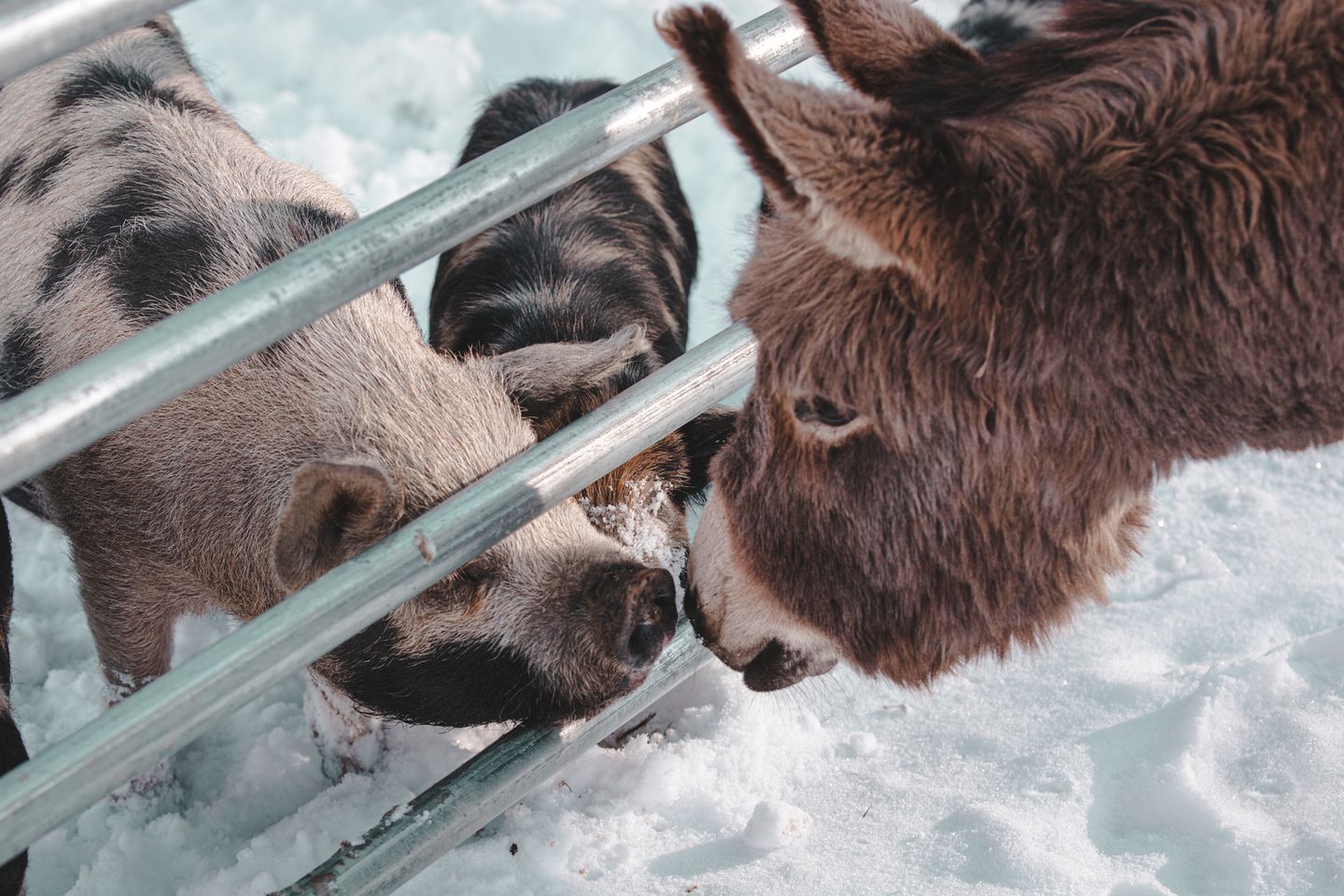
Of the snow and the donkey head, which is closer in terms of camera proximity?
the donkey head

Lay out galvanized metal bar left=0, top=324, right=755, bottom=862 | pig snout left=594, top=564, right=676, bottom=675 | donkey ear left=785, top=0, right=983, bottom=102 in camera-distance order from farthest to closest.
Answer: pig snout left=594, top=564, right=676, bottom=675
donkey ear left=785, top=0, right=983, bottom=102
galvanized metal bar left=0, top=324, right=755, bottom=862

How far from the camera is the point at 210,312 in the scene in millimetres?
1930

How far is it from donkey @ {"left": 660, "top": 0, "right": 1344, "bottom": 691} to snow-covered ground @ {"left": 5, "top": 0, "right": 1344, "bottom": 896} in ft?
3.28

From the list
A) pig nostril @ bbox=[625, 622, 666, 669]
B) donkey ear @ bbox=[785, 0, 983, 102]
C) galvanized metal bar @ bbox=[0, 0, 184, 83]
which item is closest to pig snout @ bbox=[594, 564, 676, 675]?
pig nostril @ bbox=[625, 622, 666, 669]

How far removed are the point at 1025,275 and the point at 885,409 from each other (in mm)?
364

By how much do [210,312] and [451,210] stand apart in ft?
1.73

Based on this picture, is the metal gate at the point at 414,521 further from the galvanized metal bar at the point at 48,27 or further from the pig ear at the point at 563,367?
the pig ear at the point at 563,367

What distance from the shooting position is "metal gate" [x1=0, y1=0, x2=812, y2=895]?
5.85 feet

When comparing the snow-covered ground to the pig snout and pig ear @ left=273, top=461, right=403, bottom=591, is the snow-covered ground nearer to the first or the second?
the pig snout


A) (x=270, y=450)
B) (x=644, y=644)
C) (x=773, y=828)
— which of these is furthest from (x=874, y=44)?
(x=773, y=828)

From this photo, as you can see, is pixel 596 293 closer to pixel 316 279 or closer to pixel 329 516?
pixel 329 516

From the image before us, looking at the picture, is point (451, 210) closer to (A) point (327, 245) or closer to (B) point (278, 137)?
(A) point (327, 245)

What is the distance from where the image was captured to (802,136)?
6.00 ft

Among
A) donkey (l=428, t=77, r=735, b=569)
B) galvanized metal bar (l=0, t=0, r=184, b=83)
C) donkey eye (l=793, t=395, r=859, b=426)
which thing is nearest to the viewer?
galvanized metal bar (l=0, t=0, r=184, b=83)
